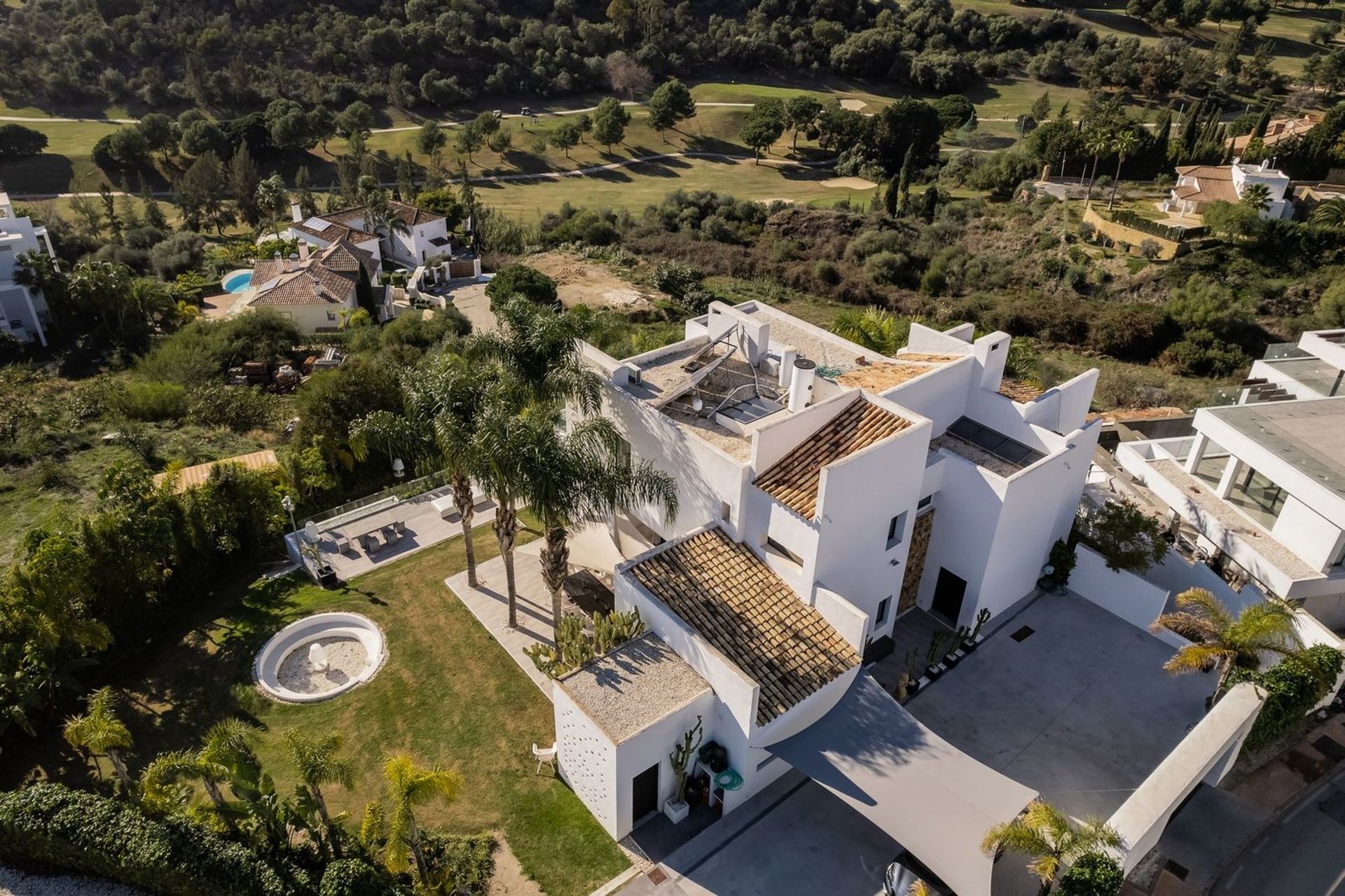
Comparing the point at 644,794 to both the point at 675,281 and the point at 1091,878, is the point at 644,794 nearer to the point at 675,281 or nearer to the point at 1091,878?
the point at 1091,878

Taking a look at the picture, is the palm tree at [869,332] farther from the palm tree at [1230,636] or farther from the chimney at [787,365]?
the palm tree at [1230,636]

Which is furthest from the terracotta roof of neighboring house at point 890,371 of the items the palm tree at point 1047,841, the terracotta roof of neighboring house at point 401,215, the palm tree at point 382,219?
the palm tree at point 382,219

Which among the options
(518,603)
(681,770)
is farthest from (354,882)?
(518,603)

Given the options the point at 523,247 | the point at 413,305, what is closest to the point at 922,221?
the point at 523,247

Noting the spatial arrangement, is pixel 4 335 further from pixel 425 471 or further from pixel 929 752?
pixel 929 752

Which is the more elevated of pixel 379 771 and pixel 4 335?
pixel 379 771

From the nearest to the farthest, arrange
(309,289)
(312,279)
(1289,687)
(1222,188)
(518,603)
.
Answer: (1289,687) → (518,603) → (309,289) → (312,279) → (1222,188)
